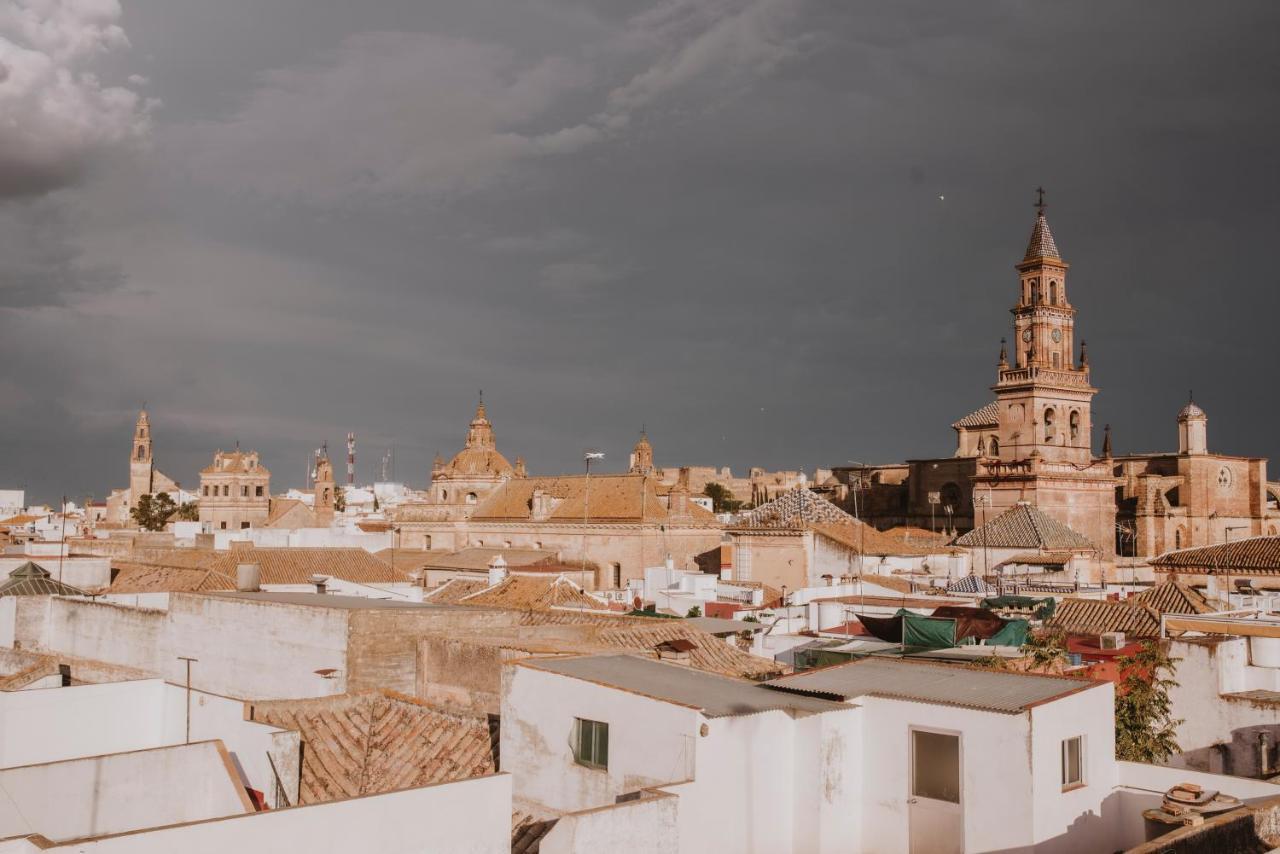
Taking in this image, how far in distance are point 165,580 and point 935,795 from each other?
29.5 meters

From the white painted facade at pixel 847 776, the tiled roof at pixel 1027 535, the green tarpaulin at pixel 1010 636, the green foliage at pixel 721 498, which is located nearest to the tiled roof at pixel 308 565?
the tiled roof at pixel 1027 535

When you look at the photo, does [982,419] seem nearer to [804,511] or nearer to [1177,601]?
[804,511]

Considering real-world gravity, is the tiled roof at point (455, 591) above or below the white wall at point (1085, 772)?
below

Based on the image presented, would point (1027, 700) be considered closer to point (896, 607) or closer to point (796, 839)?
point (796, 839)

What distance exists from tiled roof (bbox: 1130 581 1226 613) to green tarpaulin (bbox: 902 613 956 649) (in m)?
6.55

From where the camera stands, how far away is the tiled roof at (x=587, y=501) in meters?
60.2

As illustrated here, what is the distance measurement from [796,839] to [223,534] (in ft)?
196

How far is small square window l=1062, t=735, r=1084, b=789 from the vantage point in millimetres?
10289

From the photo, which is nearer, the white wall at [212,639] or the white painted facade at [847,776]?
the white painted facade at [847,776]

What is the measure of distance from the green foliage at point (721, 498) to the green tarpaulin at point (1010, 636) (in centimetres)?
11748

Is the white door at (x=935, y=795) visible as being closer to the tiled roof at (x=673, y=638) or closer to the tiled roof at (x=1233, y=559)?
the tiled roof at (x=673, y=638)

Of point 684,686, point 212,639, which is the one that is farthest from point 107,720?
point 684,686

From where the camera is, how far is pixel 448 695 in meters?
17.0

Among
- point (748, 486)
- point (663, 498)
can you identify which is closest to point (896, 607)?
point (663, 498)
